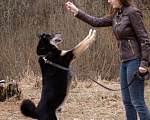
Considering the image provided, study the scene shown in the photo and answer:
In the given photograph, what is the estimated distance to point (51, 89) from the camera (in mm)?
3479

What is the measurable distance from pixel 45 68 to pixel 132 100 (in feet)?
4.64

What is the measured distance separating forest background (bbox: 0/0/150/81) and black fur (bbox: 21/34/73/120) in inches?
192

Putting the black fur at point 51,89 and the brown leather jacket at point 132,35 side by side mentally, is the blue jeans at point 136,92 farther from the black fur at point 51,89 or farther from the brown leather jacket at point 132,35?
the black fur at point 51,89

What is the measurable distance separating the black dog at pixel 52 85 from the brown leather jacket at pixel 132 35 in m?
0.92

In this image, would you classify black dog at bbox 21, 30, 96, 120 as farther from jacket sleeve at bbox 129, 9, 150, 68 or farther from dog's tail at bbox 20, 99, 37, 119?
jacket sleeve at bbox 129, 9, 150, 68

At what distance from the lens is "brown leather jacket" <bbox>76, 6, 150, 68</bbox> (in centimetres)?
277

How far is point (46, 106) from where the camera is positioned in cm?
343

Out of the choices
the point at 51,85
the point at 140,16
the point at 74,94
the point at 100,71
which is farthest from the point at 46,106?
the point at 100,71

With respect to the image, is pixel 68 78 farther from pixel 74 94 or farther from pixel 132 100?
pixel 74 94

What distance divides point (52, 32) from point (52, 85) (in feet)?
19.0

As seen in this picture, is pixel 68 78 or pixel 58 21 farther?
pixel 58 21

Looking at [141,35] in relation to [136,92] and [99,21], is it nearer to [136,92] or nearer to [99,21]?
[136,92]

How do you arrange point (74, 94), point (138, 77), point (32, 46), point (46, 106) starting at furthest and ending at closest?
point (32, 46) → point (74, 94) → point (46, 106) → point (138, 77)

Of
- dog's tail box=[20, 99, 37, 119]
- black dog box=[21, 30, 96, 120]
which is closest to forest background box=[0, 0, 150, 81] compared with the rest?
black dog box=[21, 30, 96, 120]
